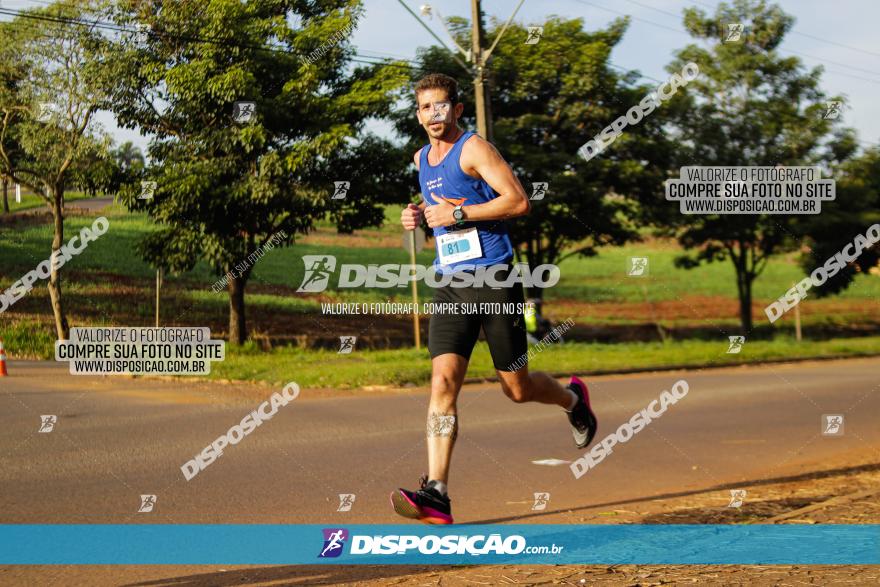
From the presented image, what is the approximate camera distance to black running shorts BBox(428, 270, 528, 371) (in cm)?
472

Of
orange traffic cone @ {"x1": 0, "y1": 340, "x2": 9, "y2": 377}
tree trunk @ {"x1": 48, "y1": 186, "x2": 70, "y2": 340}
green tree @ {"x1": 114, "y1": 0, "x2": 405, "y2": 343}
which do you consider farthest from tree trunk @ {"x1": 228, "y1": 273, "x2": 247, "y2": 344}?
orange traffic cone @ {"x1": 0, "y1": 340, "x2": 9, "y2": 377}

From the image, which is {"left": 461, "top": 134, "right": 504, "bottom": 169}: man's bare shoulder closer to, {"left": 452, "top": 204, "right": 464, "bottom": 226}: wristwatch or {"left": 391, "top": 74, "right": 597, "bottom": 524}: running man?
{"left": 391, "top": 74, "right": 597, "bottom": 524}: running man

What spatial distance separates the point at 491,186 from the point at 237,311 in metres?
12.4

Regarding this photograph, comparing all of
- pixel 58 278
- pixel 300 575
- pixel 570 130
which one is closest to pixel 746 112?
pixel 570 130

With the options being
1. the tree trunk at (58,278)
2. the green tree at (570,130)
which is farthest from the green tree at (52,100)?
the green tree at (570,130)

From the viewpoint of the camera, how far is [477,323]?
4.79 meters

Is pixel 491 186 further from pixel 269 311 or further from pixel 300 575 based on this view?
pixel 269 311

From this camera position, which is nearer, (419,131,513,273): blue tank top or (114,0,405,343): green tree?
(419,131,513,273): blue tank top

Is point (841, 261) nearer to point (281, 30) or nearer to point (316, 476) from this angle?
point (281, 30)

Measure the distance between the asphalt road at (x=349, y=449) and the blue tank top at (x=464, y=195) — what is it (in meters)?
1.76

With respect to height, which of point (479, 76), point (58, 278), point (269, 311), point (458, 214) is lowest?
point (269, 311)

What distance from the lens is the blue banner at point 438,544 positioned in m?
4.61

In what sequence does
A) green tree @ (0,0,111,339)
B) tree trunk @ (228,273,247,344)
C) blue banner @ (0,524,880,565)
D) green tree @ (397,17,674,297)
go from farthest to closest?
green tree @ (397,17,674,297), tree trunk @ (228,273,247,344), green tree @ (0,0,111,339), blue banner @ (0,524,880,565)

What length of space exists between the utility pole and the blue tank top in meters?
9.92
